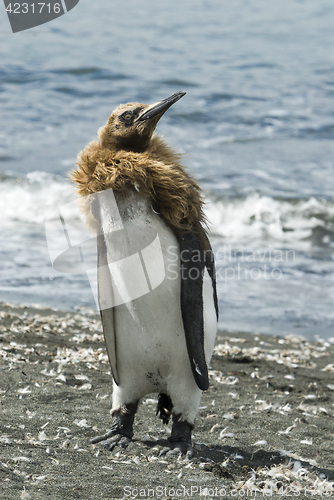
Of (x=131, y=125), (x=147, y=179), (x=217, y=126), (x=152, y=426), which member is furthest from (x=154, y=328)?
(x=217, y=126)

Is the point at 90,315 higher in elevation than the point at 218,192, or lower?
higher

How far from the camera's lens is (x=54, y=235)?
4.09m

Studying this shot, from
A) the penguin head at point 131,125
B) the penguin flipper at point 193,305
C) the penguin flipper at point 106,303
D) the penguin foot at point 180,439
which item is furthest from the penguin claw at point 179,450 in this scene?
the penguin head at point 131,125

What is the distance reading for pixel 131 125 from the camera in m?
3.32

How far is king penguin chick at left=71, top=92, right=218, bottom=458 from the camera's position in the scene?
3.20 metres

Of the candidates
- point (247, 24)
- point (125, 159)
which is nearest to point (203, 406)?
point (125, 159)

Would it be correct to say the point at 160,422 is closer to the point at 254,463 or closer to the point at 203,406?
the point at 203,406

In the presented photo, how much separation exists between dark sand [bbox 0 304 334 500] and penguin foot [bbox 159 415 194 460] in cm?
7

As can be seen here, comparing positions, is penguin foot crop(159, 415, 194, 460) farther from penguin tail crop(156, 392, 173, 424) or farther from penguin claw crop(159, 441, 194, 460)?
penguin tail crop(156, 392, 173, 424)

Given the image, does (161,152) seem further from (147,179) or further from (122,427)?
(122,427)

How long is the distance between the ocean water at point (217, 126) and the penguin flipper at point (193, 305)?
3.02ft

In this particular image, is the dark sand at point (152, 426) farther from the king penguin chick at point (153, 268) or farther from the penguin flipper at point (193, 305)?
the penguin flipper at point (193, 305)

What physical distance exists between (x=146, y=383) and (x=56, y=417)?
770 mm

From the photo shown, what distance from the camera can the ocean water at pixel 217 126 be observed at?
852 cm
